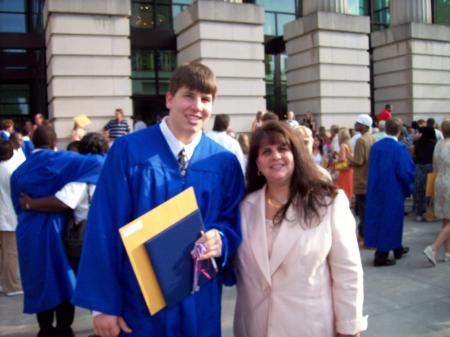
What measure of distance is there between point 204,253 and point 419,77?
1721cm

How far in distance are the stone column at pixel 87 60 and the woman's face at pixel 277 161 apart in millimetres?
9818

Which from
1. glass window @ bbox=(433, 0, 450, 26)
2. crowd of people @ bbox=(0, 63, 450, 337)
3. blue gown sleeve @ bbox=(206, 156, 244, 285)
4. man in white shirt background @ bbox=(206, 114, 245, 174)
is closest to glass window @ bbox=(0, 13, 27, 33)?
man in white shirt background @ bbox=(206, 114, 245, 174)

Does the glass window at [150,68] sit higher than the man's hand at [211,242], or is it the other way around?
the glass window at [150,68]

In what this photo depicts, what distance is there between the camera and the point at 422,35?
17344mm

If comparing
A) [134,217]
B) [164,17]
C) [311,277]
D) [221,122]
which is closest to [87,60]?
[221,122]

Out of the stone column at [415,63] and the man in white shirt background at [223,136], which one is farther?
the stone column at [415,63]

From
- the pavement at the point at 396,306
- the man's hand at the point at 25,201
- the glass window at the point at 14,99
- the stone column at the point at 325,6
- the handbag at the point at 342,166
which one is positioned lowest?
the pavement at the point at 396,306

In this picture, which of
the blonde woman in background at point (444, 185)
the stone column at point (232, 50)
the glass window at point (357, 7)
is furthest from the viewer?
the glass window at point (357, 7)

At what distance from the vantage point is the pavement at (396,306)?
15.2ft

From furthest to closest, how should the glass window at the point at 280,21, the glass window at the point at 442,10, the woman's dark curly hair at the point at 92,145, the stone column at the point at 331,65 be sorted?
1. the glass window at the point at 442,10
2. the glass window at the point at 280,21
3. the stone column at the point at 331,65
4. the woman's dark curly hair at the point at 92,145

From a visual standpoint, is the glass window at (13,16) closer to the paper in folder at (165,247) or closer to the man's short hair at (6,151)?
the man's short hair at (6,151)

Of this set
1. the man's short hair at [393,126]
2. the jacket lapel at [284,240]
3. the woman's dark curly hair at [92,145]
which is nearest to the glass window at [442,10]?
the man's short hair at [393,126]

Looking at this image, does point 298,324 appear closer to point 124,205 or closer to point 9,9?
point 124,205

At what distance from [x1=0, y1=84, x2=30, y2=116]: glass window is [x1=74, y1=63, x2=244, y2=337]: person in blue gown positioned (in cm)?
1712
